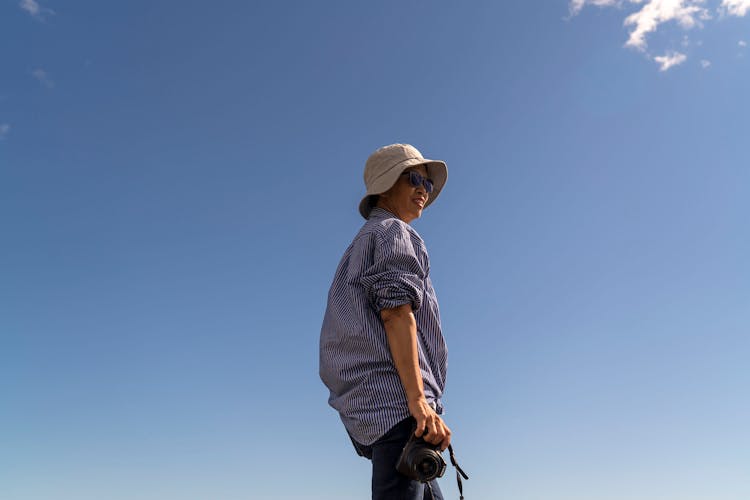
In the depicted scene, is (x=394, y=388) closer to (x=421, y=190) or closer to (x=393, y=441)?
(x=393, y=441)

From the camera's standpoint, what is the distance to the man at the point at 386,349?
3566 millimetres

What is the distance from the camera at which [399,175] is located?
4.46m

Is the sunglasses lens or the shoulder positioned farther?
the sunglasses lens

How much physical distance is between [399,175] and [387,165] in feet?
0.41

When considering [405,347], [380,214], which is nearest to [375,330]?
[405,347]

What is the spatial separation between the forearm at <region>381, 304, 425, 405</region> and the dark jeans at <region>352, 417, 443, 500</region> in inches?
6.5

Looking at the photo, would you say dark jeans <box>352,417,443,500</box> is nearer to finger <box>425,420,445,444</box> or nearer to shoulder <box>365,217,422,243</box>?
finger <box>425,420,445,444</box>

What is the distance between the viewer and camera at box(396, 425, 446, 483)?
3.43 meters

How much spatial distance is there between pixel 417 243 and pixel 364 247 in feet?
1.11

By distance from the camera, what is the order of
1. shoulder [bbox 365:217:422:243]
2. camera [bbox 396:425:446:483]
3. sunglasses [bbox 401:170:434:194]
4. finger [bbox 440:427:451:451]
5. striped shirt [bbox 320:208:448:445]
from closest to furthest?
camera [bbox 396:425:446:483]
finger [bbox 440:427:451:451]
striped shirt [bbox 320:208:448:445]
shoulder [bbox 365:217:422:243]
sunglasses [bbox 401:170:434:194]

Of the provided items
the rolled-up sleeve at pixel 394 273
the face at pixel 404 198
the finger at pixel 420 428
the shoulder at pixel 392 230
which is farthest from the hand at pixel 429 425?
the face at pixel 404 198

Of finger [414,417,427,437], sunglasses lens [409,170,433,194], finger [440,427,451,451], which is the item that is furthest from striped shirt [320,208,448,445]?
sunglasses lens [409,170,433,194]

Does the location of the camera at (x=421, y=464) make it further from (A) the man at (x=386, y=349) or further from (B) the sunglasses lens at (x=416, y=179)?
(B) the sunglasses lens at (x=416, y=179)

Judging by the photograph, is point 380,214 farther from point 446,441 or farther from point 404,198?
point 446,441
